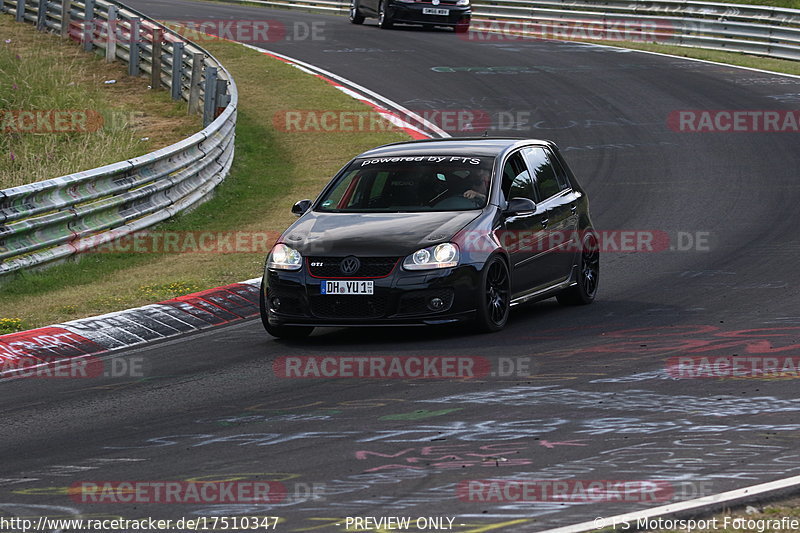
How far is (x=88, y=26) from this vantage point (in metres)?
29.6

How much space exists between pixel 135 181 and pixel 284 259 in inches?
225

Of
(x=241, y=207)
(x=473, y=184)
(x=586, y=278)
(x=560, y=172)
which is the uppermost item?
(x=473, y=184)

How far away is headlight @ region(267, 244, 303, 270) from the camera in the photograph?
1084 cm

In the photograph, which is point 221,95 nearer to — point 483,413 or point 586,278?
point 586,278

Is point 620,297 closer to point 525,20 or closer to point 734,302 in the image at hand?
point 734,302

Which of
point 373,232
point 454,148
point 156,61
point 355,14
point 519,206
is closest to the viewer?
point 373,232

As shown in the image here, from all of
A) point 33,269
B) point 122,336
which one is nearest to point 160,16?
point 33,269

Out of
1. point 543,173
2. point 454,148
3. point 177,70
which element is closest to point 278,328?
point 454,148

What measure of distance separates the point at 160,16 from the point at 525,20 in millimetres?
10748

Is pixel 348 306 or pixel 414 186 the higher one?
pixel 414 186

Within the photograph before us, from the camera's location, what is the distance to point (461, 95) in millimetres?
27094

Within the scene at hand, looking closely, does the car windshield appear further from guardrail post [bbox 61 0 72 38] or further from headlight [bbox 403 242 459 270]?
guardrail post [bbox 61 0 72 38]

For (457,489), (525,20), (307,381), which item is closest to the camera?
(457,489)

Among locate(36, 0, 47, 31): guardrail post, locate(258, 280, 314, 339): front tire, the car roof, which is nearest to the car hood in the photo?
locate(258, 280, 314, 339): front tire
